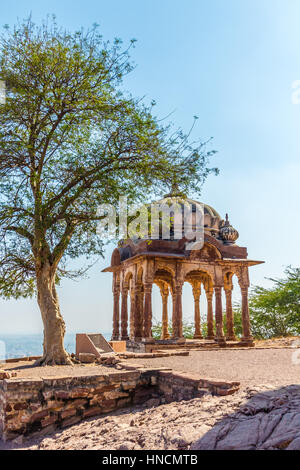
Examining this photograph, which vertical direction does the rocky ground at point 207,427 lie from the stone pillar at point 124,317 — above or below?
below

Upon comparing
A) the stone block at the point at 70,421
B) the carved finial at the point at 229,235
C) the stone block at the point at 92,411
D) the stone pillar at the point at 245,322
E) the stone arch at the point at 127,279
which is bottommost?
the stone block at the point at 70,421

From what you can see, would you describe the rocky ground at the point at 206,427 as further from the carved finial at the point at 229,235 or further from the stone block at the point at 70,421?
the carved finial at the point at 229,235

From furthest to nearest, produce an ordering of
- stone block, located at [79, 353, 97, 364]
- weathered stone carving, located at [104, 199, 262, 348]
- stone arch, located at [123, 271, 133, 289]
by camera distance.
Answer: stone arch, located at [123, 271, 133, 289], weathered stone carving, located at [104, 199, 262, 348], stone block, located at [79, 353, 97, 364]

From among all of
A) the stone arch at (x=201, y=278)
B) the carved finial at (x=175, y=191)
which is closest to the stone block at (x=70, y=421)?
the carved finial at (x=175, y=191)

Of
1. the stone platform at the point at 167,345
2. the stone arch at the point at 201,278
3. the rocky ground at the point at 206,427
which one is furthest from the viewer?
the stone arch at the point at 201,278

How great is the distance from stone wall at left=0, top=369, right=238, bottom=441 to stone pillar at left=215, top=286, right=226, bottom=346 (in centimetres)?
998

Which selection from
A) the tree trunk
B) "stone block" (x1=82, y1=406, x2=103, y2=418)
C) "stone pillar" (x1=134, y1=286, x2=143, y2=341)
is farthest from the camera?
"stone pillar" (x1=134, y1=286, x2=143, y2=341)

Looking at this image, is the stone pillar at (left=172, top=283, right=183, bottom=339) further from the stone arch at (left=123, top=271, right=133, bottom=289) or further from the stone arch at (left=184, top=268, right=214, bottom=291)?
the stone arch at (left=184, top=268, right=214, bottom=291)

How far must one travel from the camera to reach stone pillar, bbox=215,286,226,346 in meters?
16.8

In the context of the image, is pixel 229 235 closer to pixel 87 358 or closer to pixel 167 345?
pixel 167 345

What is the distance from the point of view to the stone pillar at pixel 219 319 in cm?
1680

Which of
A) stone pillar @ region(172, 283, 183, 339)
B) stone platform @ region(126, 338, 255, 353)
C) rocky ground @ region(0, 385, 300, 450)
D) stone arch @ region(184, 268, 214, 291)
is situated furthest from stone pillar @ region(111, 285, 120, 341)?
rocky ground @ region(0, 385, 300, 450)

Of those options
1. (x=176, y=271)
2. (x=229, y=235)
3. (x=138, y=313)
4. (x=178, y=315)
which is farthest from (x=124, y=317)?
(x=229, y=235)

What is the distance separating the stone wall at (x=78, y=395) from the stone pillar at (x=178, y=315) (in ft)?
29.2
